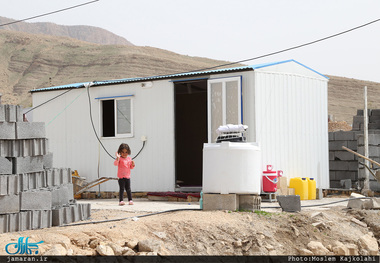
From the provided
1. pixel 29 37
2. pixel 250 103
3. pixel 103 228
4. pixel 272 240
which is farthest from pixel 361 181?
pixel 29 37

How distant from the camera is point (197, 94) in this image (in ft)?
54.4

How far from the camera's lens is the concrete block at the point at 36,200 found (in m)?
8.16

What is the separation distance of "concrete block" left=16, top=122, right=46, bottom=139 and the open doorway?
26.0 feet

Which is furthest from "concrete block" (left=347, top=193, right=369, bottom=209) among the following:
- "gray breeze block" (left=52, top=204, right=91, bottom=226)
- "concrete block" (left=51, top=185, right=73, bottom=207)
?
"concrete block" (left=51, top=185, right=73, bottom=207)

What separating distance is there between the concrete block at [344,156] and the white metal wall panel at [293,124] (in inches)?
45.1

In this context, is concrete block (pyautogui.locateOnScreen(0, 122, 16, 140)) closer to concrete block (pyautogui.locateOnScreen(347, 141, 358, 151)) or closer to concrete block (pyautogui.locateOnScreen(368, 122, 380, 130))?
concrete block (pyautogui.locateOnScreen(347, 141, 358, 151))

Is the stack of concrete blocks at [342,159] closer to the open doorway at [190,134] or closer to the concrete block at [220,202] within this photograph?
the open doorway at [190,134]

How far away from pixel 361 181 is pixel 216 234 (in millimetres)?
7821

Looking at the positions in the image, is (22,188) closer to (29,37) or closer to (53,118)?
(53,118)

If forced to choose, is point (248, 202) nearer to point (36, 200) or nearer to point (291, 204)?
point (291, 204)

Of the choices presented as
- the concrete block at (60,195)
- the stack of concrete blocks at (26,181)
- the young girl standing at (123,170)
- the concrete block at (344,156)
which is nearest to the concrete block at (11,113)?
the stack of concrete blocks at (26,181)

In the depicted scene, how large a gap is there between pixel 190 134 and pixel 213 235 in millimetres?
9145

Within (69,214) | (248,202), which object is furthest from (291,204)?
(69,214)

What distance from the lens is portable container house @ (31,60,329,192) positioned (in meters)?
13.1
